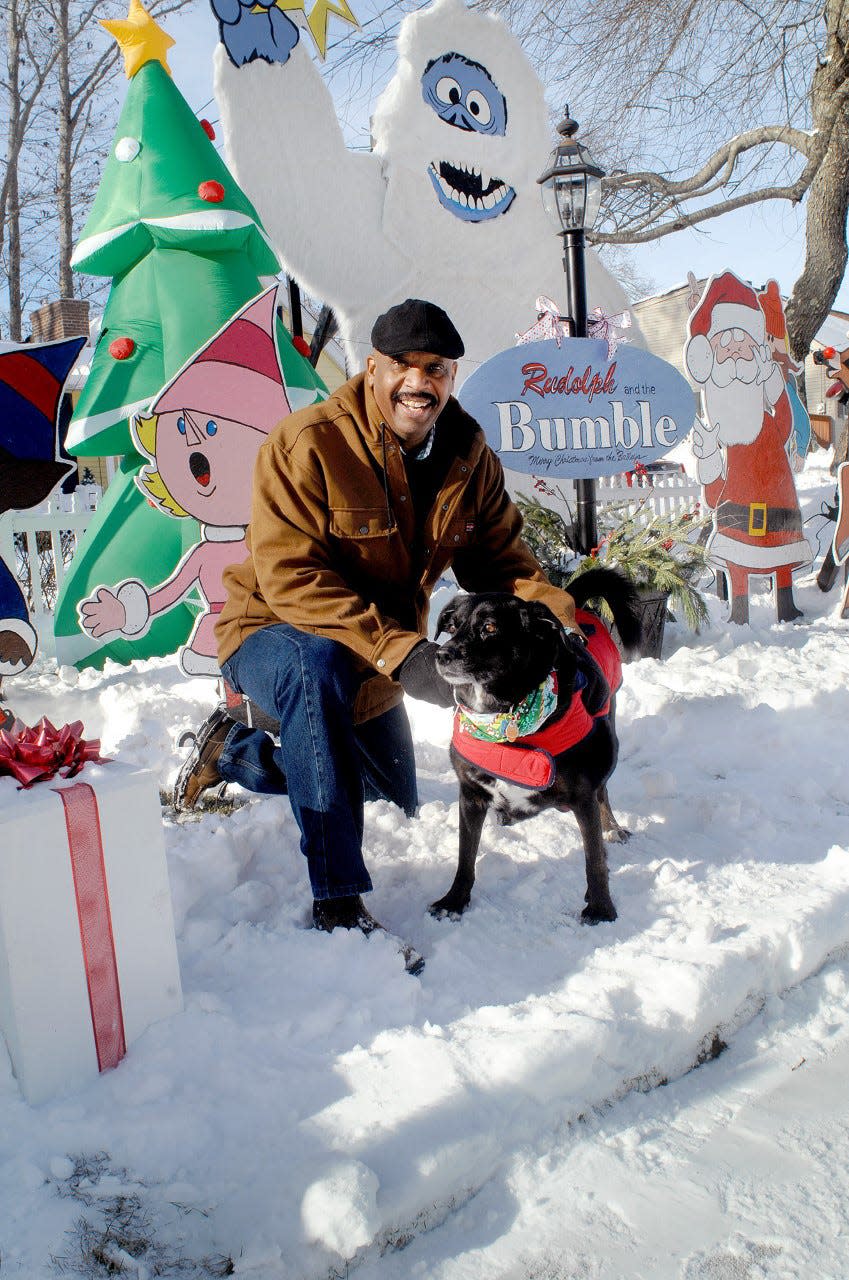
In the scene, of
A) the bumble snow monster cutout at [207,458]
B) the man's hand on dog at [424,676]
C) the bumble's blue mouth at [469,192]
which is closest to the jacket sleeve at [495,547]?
the man's hand on dog at [424,676]

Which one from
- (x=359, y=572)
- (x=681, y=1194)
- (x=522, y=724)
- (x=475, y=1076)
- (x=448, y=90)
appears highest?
(x=448, y=90)

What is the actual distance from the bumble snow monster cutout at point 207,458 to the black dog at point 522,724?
1.98m

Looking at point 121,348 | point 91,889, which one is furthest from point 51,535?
point 91,889

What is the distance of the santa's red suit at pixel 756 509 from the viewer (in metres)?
5.80

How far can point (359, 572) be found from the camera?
239 cm

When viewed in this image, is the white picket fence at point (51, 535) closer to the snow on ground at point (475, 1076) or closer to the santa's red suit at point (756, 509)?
the snow on ground at point (475, 1076)

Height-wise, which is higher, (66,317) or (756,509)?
(66,317)

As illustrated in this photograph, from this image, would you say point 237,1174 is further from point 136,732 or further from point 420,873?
point 136,732

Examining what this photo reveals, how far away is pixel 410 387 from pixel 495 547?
21.7 inches

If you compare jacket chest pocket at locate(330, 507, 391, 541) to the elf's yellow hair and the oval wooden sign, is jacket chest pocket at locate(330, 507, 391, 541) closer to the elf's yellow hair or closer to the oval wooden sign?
the elf's yellow hair

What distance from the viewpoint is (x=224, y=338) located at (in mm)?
4035

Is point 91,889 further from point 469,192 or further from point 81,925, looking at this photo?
point 469,192

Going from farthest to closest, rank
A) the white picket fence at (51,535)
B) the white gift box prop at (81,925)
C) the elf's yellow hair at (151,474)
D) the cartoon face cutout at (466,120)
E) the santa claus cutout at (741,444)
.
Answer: the cartoon face cutout at (466,120) < the santa claus cutout at (741,444) < the white picket fence at (51,535) < the elf's yellow hair at (151,474) < the white gift box prop at (81,925)

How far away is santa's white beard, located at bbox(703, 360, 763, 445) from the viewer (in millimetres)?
5766
